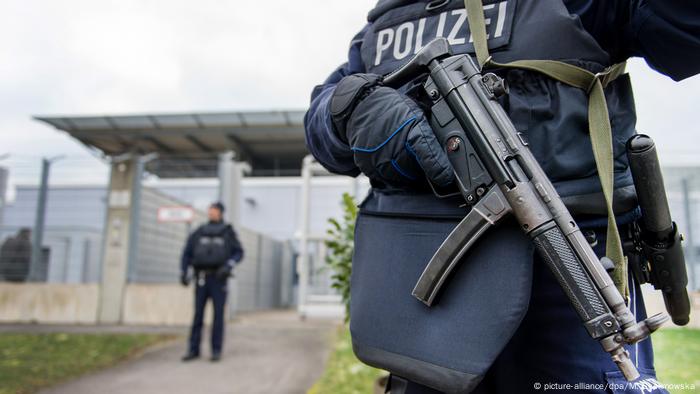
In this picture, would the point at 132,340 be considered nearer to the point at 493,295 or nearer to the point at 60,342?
the point at 60,342

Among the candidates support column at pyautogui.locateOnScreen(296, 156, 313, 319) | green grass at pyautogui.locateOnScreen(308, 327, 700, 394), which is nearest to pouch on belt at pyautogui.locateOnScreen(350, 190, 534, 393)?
green grass at pyautogui.locateOnScreen(308, 327, 700, 394)

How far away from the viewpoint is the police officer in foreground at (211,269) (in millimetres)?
5477

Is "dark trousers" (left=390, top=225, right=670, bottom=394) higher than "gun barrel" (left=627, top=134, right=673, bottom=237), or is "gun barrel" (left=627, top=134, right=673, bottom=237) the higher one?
"gun barrel" (left=627, top=134, right=673, bottom=237)

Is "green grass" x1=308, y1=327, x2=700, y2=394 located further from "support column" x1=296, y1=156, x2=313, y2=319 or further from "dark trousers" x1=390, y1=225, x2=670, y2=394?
"support column" x1=296, y1=156, x2=313, y2=319

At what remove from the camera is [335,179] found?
9594mm

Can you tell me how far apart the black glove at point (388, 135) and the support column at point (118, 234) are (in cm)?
811

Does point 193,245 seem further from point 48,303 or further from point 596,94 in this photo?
point 596,94

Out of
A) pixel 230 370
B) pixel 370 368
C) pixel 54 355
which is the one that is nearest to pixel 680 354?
pixel 370 368

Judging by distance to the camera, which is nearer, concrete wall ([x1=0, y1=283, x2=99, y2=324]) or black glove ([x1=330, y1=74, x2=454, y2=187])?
black glove ([x1=330, y1=74, x2=454, y2=187])

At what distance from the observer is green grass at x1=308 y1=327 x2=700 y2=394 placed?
343cm

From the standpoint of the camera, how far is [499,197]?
3.37 feet

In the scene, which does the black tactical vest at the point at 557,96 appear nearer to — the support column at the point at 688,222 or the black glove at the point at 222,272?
the black glove at the point at 222,272

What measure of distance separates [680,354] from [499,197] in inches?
177

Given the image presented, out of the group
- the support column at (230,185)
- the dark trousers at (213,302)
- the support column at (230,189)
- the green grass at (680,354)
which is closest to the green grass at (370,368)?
the green grass at (680,354)
